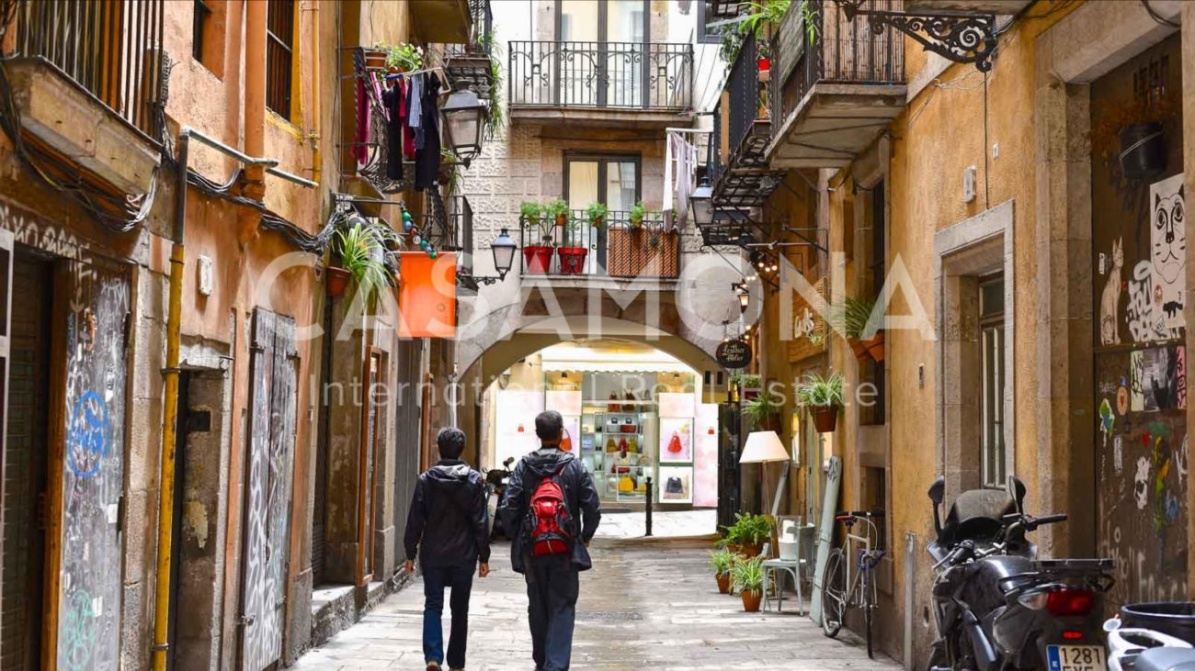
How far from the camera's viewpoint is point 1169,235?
677 cm

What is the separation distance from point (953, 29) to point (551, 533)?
3999 mm

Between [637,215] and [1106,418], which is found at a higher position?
[637,215]

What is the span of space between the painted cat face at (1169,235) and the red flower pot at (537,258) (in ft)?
56.7

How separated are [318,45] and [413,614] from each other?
6016mm

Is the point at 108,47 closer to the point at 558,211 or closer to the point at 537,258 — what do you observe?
the point at 537,258

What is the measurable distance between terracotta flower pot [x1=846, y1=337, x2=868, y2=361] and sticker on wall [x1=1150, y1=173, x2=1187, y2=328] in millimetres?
5455

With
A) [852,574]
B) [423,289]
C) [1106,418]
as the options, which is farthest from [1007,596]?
[423,289]

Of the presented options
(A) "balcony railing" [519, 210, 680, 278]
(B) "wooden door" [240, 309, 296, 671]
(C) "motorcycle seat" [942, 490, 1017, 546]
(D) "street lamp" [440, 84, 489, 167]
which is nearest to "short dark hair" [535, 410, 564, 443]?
(B) "wooden door" [240, 309, 296, 671]

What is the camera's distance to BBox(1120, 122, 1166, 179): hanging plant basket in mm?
6805

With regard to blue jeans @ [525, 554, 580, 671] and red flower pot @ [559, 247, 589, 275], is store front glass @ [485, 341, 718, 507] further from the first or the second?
blue jeans @ [525, 554, 580, 671]

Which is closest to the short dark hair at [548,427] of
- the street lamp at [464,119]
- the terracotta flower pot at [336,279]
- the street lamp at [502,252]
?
the terracotta flower pot at [336,279]

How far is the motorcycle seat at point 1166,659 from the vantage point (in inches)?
166

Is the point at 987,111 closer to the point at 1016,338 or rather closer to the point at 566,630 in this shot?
the point at 1016,338

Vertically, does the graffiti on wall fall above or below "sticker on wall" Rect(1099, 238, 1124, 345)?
below
